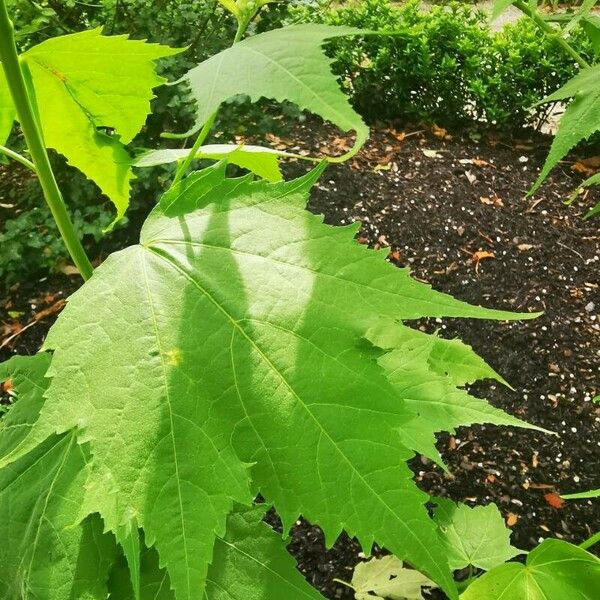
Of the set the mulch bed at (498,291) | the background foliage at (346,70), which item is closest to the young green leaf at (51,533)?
the mulch bed at (498,291)

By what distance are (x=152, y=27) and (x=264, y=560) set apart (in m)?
2.69

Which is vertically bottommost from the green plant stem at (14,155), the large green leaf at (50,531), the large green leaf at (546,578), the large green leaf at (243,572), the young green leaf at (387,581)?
the young green leaf at (387,581)

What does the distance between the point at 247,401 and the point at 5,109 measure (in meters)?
0.48

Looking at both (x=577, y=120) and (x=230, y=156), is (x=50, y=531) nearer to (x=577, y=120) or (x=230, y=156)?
(x=230, y=156)

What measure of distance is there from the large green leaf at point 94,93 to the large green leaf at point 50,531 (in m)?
0.36

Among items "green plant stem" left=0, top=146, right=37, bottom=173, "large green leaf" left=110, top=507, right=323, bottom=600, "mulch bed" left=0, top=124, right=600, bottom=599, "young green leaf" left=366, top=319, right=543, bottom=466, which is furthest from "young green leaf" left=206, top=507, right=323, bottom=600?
"mulch bed" left=0, top=124, right=600, bottom=599

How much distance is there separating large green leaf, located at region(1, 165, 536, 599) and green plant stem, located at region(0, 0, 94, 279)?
17 centimetres

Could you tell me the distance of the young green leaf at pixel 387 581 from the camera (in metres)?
1.44

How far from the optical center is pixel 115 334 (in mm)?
602

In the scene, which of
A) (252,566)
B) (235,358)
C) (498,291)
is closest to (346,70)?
(498,291)

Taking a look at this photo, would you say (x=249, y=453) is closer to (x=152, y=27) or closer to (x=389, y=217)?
(x=389, y=217)

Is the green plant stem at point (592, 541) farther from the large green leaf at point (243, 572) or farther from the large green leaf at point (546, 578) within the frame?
the large green leaf at point (243, 572)

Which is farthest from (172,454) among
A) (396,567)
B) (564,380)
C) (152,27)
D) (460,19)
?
(460,19)

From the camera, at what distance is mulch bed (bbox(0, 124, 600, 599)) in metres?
1.92
